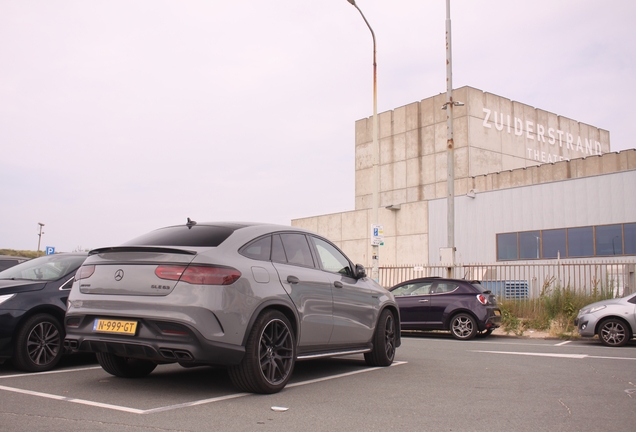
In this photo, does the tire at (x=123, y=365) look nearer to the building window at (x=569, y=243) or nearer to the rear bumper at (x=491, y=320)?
the rear bumper at (x=491, y=320)

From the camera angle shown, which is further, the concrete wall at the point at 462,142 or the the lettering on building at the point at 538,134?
the the lettering on building at the point at 538,134

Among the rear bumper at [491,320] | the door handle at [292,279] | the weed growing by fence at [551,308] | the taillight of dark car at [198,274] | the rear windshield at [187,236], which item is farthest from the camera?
the weed growing by fence at [551,308]

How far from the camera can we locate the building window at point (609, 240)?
27.1 metres

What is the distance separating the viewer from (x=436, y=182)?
4778 cm

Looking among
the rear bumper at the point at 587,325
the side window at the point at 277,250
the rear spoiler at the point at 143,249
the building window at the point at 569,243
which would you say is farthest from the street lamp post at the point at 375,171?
the rear spoiler at the point at 143,249

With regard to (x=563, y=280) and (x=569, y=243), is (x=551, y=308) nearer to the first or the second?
(x=563, y=280)

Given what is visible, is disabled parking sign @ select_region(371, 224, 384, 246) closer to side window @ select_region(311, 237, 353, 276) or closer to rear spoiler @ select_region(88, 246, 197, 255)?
side window @ select_region(311, 237, 353, 276)

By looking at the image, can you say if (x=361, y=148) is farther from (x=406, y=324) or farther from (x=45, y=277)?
(x=45, y=277)

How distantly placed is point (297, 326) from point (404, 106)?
4579 cm

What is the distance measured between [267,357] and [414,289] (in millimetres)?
10153

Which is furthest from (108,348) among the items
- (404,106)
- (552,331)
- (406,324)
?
(404,106)

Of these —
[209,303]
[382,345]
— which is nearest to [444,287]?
[382,345]

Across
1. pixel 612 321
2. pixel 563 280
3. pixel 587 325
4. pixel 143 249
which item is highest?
pixel 563 280

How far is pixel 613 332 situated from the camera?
13289 millimetres
